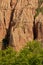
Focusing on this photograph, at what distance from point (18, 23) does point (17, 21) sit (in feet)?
3.16

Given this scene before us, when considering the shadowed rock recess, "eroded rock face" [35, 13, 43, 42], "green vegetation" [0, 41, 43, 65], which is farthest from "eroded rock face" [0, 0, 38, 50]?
"green vegetation" [0, 41, 43, 65]

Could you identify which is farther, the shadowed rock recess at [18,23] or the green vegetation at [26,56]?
the shadowed rock recess at [18,23]

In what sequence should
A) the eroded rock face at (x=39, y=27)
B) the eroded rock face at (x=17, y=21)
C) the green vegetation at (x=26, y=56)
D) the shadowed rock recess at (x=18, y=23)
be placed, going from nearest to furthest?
the green vegetation at (x=26, y=56) < the eroded rock face at (x=17, y=21) < the shadowed rock recess at (x=18, y=23) < the eroded rock face at (x=39, y=27)

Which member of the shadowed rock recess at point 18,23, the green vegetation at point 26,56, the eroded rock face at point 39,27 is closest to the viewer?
the green vegetation at point 26,56

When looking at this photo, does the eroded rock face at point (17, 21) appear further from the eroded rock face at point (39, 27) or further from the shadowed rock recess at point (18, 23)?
the eroded rock face at point (39, 27)

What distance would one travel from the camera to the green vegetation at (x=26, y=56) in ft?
181

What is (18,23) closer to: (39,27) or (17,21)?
(17,21)

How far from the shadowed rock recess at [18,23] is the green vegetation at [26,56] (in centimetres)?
1240

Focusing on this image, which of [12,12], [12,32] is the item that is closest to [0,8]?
[12,12]

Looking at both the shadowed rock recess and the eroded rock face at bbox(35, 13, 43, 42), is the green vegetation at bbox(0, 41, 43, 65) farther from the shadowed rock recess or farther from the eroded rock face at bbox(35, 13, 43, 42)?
the eroded rock face at bbox(35, 13, 43, 42)

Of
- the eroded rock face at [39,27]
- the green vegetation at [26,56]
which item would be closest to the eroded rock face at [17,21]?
the eroded rock face at [39,27]

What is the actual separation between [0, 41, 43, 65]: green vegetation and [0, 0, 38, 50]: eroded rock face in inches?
486

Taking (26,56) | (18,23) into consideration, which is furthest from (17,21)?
(26,56)

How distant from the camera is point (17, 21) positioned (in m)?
80.4
